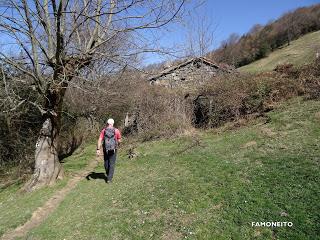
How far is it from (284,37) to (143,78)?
184ft

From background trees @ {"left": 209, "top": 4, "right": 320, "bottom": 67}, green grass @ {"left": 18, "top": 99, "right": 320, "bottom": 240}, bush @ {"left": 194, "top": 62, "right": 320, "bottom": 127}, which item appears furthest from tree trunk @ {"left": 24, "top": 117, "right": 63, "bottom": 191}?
background trees @ {"left": 209, "top": 4, "right": 320, "bottom": 67}

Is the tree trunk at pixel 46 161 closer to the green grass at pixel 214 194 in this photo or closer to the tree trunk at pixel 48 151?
the tree trunk at pixel 48 151

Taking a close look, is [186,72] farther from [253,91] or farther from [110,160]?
[110,160]

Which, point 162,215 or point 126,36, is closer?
point 162,215

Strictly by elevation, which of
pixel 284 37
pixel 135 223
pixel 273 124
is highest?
pixel 284 37

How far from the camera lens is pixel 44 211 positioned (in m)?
10.4

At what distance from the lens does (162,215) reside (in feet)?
27.0

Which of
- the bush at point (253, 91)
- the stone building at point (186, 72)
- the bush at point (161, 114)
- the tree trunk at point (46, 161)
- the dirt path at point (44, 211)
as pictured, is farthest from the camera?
the stone building at point (186, 72)

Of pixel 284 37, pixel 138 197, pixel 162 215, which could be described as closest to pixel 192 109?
pixel 138 197

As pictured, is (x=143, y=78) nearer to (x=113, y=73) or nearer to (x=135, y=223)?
(x=113, y=73)

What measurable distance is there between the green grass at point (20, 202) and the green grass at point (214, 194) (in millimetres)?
814

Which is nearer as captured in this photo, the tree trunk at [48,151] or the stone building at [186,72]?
the tree trunk at [48,151]

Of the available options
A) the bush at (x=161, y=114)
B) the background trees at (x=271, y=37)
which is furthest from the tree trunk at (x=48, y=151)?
the background trees at (x=271, y=37)

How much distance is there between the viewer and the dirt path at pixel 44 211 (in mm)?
9008
